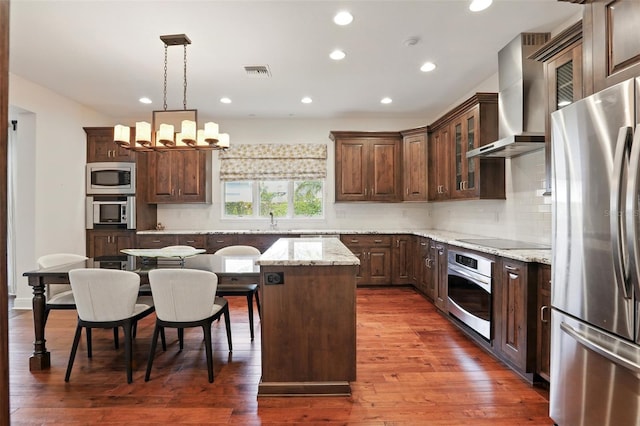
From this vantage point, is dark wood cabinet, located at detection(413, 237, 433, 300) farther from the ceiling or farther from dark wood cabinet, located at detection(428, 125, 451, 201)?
the ceiling

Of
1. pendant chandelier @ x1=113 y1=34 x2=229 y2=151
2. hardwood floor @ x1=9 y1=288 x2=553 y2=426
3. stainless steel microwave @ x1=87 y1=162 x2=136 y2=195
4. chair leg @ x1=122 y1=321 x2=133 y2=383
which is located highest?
pendant chandelier @ x1=113 y1=34 x2=229 y2=151

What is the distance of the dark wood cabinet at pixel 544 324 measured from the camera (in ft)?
7.11

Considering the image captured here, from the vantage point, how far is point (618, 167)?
1349mm

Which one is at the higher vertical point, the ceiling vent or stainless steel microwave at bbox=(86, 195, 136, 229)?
the ceiling vent

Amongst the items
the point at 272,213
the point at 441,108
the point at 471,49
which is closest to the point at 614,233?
the point at 471,49

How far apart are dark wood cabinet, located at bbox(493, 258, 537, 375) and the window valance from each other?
3578 millimetres

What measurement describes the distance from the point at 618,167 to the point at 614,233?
27cm

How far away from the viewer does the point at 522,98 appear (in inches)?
116

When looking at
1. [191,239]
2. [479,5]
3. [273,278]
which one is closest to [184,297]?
[273,278]

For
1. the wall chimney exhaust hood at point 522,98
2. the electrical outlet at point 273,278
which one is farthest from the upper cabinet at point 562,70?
the electrical outlet at point 273,278

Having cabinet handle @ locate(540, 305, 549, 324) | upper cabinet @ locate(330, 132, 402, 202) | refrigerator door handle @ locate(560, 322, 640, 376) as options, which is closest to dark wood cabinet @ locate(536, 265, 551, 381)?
cabinet handle @ locate(540, 305, 549, 324)

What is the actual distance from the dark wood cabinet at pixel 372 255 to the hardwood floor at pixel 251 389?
1849 millimetres

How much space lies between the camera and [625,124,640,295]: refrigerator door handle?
4.20 feet

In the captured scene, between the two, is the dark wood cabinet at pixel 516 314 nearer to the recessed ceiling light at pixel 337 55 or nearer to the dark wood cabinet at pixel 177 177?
the recessed ceiling light at pixel 337 55
